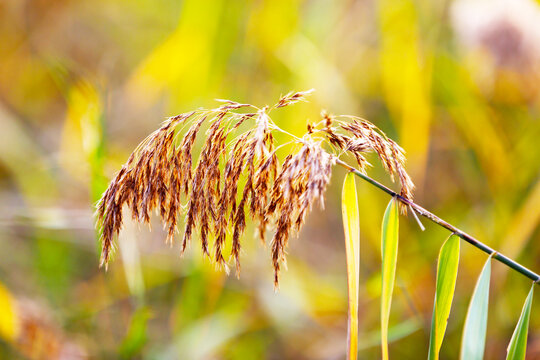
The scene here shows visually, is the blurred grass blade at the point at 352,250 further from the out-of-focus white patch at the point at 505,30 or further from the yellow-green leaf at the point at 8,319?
the out-of-focus white patch at the point at 505,30

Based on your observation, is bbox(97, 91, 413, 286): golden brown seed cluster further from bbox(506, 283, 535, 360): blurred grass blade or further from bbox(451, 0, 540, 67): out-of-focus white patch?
bbox(451, 0, 540, 67): out-of-focus white patch

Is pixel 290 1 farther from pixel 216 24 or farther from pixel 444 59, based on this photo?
pixel 444 59

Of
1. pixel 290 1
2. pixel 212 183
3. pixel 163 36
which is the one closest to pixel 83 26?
pixel 163 36

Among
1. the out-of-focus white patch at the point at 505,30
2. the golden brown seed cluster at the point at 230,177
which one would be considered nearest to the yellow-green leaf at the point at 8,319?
the golden brown seed cluster at the point at 230,177

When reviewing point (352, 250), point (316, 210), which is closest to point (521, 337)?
point (352, 250)

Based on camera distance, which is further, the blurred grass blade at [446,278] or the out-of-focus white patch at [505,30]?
the out-of-focus white patch at [505,30]

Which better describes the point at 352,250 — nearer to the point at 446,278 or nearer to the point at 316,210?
the point at 446,278

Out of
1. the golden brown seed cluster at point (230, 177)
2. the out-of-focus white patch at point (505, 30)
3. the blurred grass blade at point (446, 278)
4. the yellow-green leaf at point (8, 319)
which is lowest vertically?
the yellow-green leaf at point (8, 319)

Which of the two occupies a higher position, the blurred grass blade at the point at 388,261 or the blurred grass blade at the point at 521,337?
the blurred grass blade at the point at 388,261
